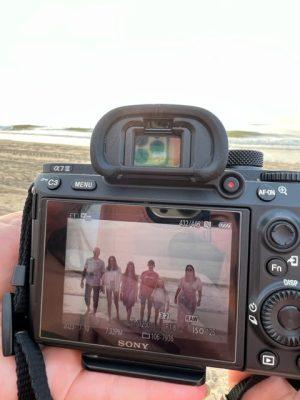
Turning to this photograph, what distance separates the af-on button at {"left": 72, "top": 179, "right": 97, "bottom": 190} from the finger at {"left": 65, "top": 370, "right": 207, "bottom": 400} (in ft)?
1.57

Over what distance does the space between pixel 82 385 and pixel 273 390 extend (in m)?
0.48

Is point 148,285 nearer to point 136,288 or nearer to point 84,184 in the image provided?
point 136,288

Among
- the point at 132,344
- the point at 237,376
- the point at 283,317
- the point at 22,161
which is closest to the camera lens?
the point at 283,317

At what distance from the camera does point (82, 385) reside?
4.89 feet

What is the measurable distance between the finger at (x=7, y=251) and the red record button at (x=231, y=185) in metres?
0.68

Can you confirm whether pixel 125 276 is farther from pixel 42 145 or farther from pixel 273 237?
pixel 42 145

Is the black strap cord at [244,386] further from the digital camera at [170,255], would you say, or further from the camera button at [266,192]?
the camera button at [266,192]

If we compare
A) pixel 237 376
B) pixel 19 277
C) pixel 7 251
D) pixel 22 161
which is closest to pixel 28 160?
pixel 22 161

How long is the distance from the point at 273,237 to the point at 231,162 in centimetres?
26

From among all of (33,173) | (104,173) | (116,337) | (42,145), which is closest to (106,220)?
(104,173)

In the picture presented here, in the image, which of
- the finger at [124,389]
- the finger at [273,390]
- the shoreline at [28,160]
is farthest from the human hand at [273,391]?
the shoreline at [28,160]

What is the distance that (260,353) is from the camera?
1385mm

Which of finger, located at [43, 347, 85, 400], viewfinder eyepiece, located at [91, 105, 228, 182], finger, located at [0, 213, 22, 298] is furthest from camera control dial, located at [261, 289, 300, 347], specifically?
finger, located at [0, 213, 22, 298]

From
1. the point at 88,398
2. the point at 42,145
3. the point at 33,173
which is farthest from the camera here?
the point at 42,145
